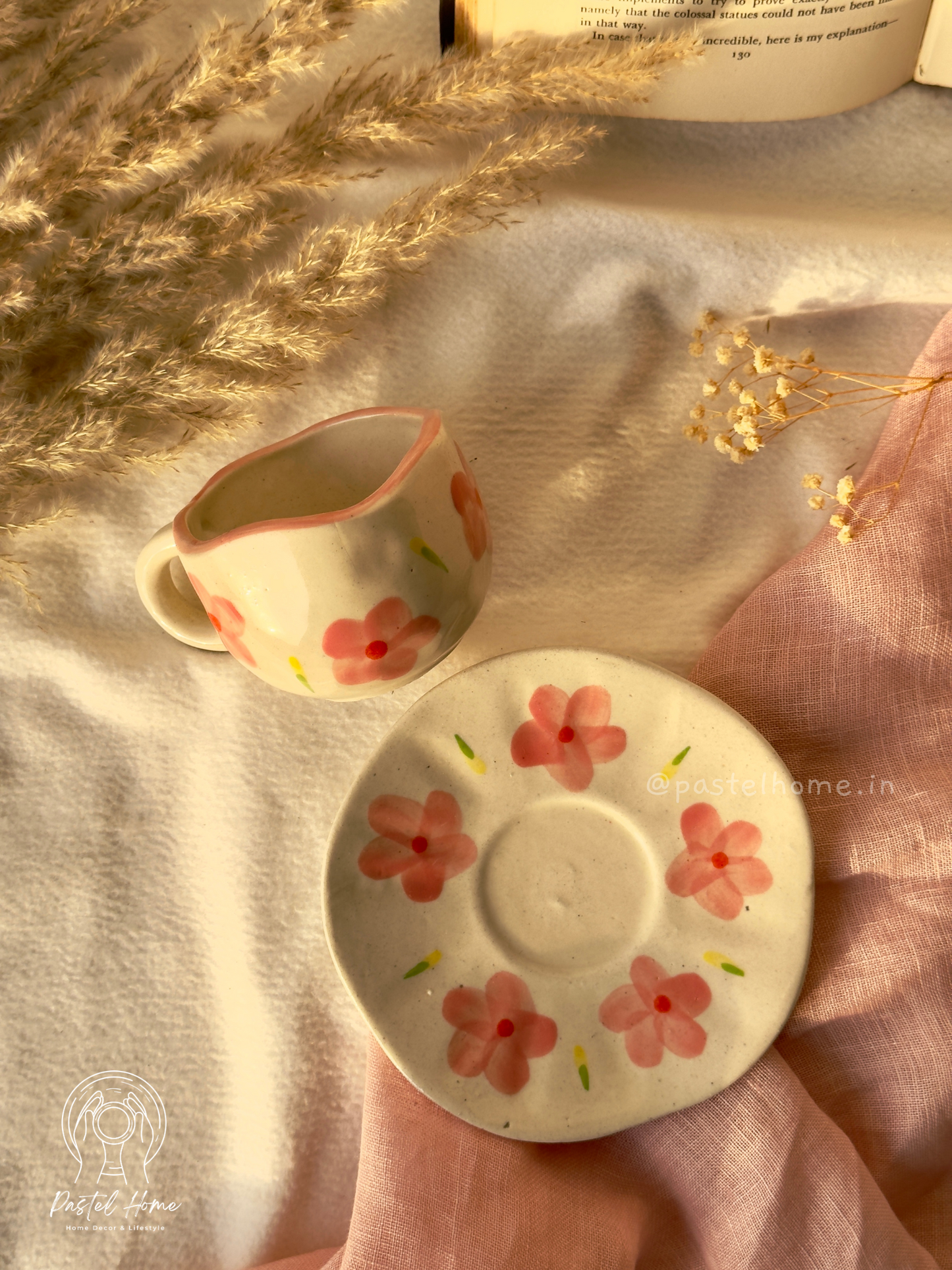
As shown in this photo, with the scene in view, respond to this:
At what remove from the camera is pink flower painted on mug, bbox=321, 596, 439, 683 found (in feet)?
1.69

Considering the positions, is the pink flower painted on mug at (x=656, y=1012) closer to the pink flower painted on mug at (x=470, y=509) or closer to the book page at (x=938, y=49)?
the pink flower painted on mug at (x=470, y=509)

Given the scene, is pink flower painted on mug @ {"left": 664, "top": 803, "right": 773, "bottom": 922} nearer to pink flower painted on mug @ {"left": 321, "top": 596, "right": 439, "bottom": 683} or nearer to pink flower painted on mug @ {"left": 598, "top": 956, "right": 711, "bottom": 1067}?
pink flower painted on mug @ {"left": 598, "top": 956, "right": 711, "bottom": 1067}

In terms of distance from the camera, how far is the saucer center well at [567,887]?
1.92 ft

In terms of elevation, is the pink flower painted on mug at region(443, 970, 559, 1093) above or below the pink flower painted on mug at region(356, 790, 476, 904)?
below

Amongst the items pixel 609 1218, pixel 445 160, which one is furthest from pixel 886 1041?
pixel 445 160

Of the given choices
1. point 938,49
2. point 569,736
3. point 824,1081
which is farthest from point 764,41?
point 824,1081

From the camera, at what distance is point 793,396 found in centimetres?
68

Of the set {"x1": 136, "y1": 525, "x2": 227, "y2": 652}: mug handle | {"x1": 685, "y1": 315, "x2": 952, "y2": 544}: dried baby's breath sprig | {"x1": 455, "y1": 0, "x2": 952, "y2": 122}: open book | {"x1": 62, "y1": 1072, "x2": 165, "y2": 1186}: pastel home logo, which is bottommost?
{"x1": 62, "y1": 1072, "x2": 165, "y2": 1186}: pastel home logo

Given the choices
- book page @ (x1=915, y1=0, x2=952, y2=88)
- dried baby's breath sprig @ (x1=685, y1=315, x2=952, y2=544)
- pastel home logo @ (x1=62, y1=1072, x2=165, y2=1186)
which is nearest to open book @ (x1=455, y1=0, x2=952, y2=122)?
book page @ (x1=915, y1=0, x2=952, y2=88)

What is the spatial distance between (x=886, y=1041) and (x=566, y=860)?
232 millimetres

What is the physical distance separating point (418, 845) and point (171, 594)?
233 mm

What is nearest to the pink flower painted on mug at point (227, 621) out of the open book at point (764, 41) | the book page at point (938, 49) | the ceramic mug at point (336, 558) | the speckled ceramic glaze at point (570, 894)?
the ceramic mug at point (336, 558)
